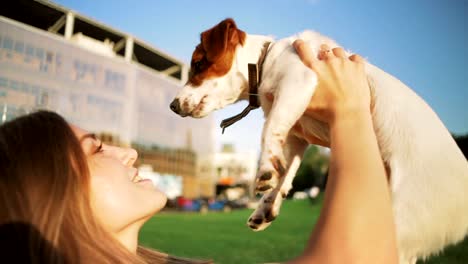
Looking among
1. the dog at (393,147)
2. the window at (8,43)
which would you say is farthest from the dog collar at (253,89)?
the window at (8,43)

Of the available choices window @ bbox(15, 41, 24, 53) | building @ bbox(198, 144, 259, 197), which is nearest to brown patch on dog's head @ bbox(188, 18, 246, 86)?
window @ bbox(15, 41, 24, 53)

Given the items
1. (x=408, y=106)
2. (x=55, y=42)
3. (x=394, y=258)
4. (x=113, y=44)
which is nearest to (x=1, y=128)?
(x=394, y=258)

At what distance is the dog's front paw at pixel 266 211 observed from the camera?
1637mm

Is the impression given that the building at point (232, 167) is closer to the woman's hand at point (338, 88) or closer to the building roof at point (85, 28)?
the building roof at point (85, 28)

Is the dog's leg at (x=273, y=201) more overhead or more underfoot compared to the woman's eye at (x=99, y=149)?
more underfoot

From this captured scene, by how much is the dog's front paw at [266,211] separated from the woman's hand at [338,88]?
45cm

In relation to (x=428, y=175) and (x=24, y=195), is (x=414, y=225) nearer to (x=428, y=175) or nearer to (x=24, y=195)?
(x=428, y=175)

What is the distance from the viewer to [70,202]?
93 centimetres

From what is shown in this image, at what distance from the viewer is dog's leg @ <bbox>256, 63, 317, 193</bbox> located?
4.90 feet

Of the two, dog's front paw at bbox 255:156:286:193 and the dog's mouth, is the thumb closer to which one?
dog's front paw at bbox 255:156:286:193

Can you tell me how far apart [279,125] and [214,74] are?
2.28ft

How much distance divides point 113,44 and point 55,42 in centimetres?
1253

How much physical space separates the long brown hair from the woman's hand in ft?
2.47

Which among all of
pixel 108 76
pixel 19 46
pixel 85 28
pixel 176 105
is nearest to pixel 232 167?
pixel 108 76
